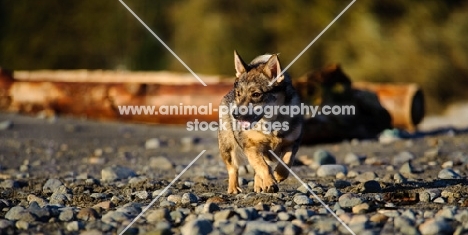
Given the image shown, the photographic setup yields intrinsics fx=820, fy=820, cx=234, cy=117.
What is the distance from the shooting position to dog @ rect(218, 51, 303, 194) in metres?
6.22

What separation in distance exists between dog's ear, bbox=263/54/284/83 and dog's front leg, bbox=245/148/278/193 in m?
0.62

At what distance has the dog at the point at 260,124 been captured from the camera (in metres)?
6.22

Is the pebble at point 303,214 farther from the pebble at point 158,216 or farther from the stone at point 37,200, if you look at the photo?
the stone at point 37,200

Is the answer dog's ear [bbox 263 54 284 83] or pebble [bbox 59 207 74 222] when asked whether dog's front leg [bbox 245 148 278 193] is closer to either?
dog's ear [bbox 263 54 284 83]

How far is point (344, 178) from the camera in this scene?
6723 millimetres

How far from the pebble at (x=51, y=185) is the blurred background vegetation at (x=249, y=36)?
27.0ft

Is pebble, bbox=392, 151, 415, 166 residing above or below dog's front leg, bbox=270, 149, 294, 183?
below

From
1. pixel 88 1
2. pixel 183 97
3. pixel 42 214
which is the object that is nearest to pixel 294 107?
pixel 42 214

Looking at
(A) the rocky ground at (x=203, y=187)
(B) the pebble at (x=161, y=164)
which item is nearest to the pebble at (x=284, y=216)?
(A) the rocky ground at (x=203, y=187)

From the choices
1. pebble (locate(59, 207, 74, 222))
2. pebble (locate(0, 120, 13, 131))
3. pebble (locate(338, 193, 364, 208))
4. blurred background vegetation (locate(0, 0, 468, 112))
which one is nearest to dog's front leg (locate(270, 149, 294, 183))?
pebble (locate(338, 193, 364, 208))

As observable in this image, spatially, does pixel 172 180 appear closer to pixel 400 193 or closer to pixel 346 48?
pixel 400 193

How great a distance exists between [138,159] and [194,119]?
2.60 metres

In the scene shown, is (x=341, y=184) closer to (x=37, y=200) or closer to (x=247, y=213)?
(x=247, y=213)

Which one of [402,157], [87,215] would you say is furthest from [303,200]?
[402,157]
